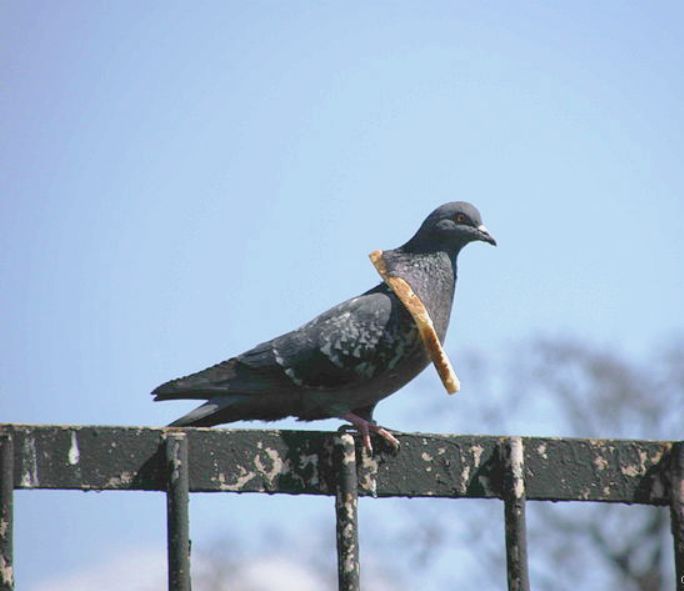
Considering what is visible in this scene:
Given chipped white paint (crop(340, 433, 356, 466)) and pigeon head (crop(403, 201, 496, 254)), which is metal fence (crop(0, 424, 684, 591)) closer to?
chipped white paint (crop(340, 433, 356, 466))

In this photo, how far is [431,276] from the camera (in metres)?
6.43

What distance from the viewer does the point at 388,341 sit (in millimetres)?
6113

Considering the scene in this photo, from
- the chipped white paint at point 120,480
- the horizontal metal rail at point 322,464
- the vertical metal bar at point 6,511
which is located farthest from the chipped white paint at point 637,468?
the vertical metal bar at point 6,511

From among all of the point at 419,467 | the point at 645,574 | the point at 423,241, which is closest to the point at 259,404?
the point at 423,241

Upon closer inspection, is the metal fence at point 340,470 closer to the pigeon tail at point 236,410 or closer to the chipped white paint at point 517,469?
the chipped white paint at point 517,469

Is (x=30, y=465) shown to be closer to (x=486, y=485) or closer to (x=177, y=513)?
(x=177, y=513)

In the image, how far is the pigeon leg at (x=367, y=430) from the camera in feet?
11.8

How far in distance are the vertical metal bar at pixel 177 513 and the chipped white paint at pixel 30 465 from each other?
0.27 m

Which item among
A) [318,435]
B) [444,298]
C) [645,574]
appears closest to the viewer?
[318,435]

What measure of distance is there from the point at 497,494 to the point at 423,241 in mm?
3267

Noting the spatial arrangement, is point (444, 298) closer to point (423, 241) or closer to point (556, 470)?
point (423, 241)

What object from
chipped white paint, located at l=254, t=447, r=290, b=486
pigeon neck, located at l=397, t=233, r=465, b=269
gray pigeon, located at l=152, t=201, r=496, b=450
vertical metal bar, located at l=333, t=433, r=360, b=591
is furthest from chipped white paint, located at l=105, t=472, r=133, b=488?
pigeon neck, located at l=397, t=233, r=465, b=269

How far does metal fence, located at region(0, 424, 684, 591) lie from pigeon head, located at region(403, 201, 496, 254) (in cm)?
302

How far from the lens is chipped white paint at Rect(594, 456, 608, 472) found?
351 cm
